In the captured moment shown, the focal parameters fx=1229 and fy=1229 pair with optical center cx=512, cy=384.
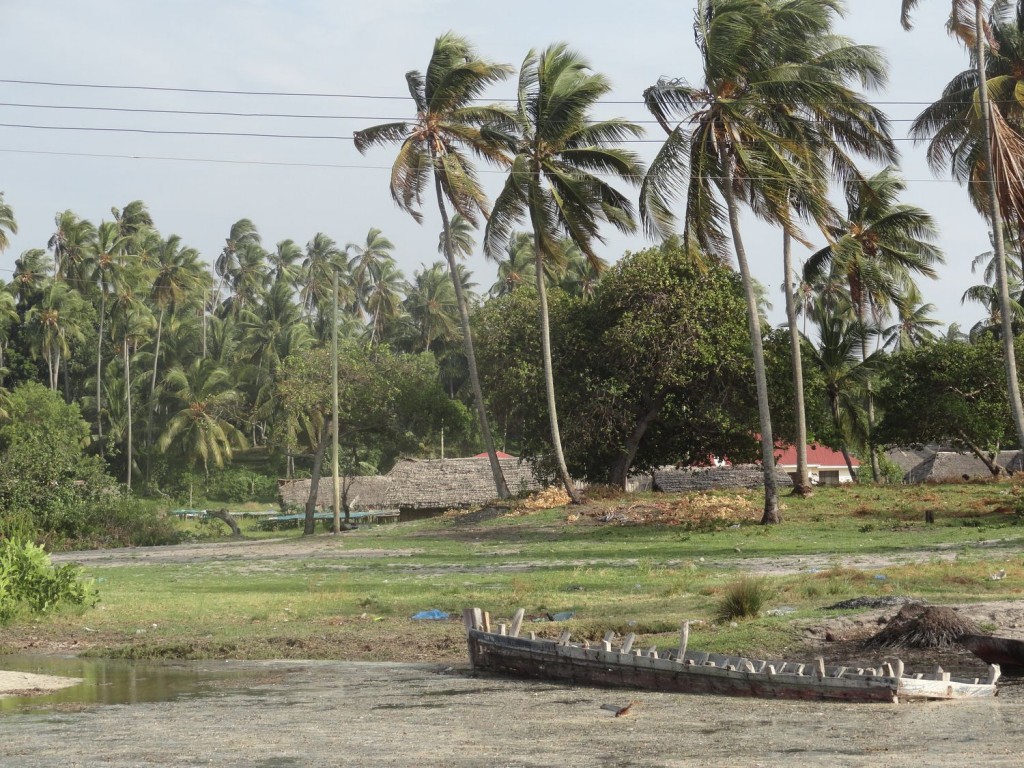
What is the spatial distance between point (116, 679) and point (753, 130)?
19.4 meters

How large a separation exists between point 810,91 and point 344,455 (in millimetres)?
46652

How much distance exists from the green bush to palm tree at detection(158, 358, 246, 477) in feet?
141

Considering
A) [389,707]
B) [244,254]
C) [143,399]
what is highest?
[244,254]

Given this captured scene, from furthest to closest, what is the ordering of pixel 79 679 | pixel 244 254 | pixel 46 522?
pixel 244 254 < pixel 46 522 < pixel 79 679

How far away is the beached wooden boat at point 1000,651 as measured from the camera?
1298cm


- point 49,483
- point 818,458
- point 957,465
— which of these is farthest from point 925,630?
point 818,458

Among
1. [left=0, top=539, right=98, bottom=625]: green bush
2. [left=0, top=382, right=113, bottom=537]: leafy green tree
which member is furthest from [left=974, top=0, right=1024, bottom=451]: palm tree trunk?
[left=0, top=382, right=113, bottom=537]: leafy green tree

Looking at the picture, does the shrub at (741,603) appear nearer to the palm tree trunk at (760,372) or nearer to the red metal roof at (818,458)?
the palm tree trunk at (760,372)

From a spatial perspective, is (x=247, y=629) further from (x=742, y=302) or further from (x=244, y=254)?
(x=244, y=254)

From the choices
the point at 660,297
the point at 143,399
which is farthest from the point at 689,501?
the point at 143,399

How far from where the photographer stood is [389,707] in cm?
1284

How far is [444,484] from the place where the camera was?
50.1 metres

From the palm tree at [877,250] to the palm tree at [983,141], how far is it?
5657 mm

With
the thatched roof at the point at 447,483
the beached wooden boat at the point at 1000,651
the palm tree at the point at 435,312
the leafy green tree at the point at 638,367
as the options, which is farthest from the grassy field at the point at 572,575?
the palm tree at the point at 435,312
